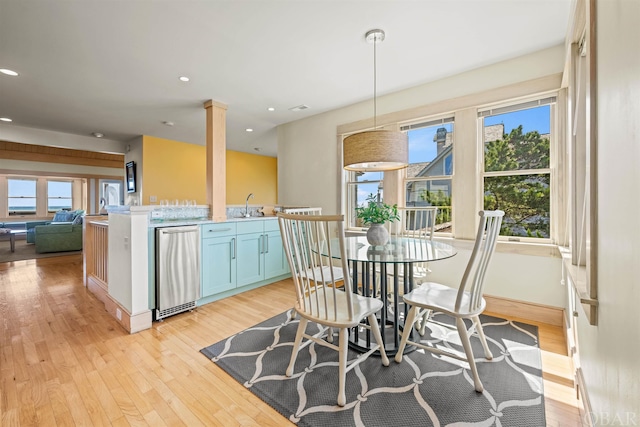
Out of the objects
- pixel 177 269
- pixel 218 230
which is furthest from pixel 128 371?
pixel 218 230

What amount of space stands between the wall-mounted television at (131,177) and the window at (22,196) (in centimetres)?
657

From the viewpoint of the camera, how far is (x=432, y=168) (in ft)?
10.7

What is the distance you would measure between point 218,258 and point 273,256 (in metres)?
0.87

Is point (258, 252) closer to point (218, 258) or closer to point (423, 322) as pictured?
point (218, 258)

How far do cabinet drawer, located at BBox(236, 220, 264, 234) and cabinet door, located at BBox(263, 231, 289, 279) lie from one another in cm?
15

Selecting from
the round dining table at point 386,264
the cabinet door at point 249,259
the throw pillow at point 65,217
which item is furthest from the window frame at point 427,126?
the throw pillow at point 65,217

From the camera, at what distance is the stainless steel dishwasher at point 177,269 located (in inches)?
106

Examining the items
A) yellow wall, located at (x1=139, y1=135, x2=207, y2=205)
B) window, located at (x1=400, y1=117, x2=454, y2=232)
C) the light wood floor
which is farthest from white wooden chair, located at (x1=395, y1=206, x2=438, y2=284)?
yellow wall, located at (x1=139, y1=135, x2=207, y2=205)

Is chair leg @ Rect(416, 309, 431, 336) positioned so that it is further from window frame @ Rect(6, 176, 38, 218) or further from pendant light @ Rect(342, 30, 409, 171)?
window frame @ Rect(6, 176, 38, 218)

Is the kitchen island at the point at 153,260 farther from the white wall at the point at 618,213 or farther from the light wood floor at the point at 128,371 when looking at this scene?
the white wall at the point at 618,213

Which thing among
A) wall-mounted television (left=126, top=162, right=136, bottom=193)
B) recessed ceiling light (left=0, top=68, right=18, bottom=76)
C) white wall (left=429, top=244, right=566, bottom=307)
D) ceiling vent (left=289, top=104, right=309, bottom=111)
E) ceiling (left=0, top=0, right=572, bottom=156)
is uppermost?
ceiling vent (left=289, top=104, right=309, bottom=111)

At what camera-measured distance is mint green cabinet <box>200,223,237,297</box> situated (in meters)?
3.12

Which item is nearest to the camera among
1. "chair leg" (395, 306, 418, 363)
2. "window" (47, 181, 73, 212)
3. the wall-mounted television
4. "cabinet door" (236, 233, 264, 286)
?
"chair leg" (395, 306, 418, 363)

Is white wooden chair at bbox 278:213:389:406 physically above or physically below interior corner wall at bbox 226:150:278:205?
below
